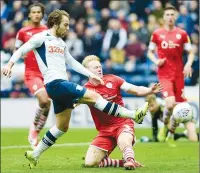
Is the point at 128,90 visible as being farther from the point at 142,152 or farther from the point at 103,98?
the point at 142,152

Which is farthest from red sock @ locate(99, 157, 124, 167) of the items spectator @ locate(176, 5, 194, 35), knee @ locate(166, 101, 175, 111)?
spectator @ locate(176, 5, 194, 35)

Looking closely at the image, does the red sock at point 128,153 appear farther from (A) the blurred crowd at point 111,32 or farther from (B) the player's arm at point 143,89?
(A) the blurred crowd at point 111,32

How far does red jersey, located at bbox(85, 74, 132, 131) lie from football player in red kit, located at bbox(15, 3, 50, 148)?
3.12 meters

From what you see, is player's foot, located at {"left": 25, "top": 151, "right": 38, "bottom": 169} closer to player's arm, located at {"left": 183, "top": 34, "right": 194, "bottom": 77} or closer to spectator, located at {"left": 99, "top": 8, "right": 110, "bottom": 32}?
player's arm, located at {"left": 183, "top": 34, "right": 194, "bottom": 77}

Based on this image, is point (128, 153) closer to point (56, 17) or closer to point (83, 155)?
point (56, 17)

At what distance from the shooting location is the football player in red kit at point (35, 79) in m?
13.9

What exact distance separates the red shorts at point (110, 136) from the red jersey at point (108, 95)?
0.24ft

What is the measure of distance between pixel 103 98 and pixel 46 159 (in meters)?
2.03

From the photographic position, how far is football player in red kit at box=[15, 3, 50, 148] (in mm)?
13934

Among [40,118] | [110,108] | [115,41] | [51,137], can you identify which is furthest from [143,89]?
[115,41]

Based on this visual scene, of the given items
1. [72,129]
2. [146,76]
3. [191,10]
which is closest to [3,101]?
[72,129]

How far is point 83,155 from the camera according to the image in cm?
1277

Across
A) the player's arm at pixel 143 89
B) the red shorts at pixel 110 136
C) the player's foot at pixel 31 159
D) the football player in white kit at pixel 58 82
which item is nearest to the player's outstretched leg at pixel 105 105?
the football player in white kit at pixel 58 82

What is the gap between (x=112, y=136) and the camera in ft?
35.3
